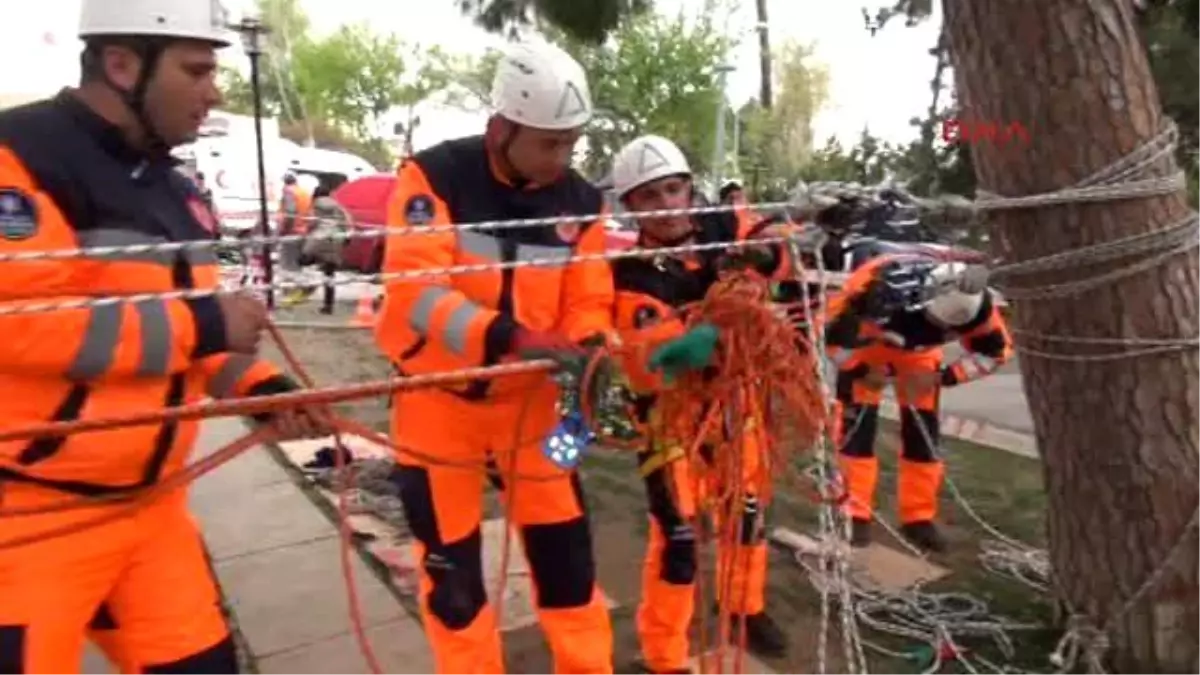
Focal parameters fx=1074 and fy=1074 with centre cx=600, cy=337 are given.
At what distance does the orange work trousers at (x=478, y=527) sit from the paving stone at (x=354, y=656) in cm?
75

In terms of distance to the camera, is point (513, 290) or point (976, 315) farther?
point (976, 315)

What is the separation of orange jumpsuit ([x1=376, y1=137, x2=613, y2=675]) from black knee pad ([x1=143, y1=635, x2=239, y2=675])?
64cm

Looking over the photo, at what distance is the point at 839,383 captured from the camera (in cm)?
461

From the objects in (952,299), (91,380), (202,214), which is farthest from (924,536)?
(91,380)

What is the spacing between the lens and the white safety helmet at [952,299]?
3130 mm

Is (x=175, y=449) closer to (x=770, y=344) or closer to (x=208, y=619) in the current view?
(x=208, y=619)

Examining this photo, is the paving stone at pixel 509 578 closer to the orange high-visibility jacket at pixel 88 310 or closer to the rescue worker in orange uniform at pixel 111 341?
the rescue worker in orange uniform at pixel 111 341

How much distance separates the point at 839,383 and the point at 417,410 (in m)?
2.37

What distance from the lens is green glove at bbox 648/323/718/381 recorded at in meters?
2.10

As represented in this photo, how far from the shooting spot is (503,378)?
2.63m

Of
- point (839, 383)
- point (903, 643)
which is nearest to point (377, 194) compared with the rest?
point (839, 383)

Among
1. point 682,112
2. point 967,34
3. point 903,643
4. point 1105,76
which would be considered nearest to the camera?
point 1105,76

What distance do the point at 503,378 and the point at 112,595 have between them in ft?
3.22

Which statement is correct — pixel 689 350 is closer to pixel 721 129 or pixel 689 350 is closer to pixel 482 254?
pixel 482 254
